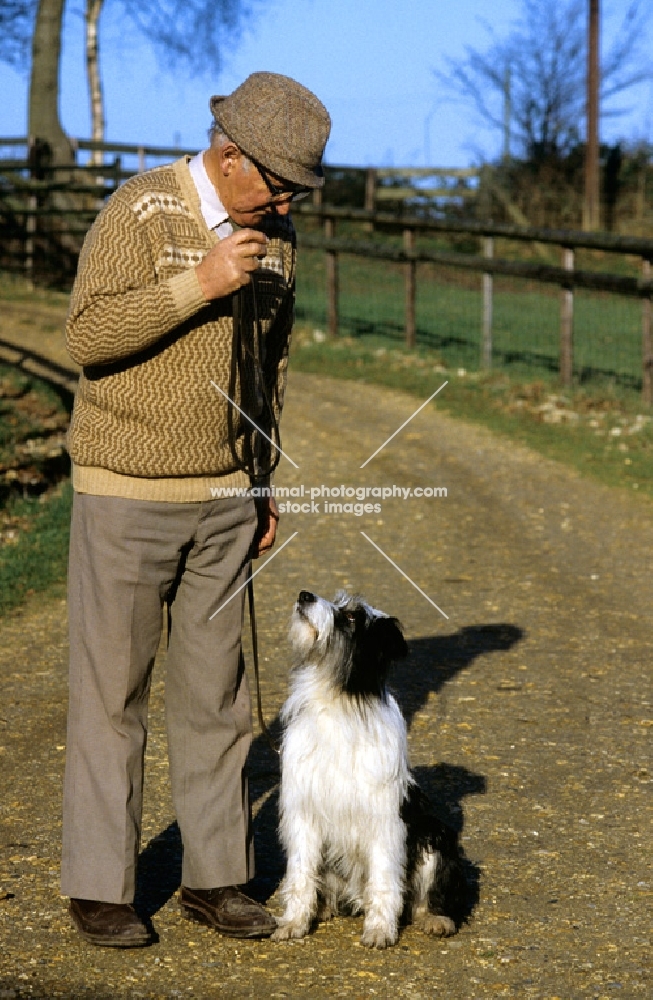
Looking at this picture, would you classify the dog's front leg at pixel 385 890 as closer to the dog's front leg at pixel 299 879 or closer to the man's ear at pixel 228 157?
the dog's front leg at pixel 299 879

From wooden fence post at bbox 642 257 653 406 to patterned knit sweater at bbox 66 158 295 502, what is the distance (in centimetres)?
861

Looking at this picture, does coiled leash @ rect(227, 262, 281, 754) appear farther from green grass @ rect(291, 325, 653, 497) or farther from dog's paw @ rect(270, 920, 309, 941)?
green grass @ rect(291, 325, 653, 497)

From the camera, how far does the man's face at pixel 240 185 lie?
3.50 metres

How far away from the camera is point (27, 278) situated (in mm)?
19969

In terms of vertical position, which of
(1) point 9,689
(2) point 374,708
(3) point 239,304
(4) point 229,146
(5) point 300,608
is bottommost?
(1) point 9,689

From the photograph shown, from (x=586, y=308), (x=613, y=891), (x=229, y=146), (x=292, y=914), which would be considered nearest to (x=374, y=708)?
(x=292, y=914)

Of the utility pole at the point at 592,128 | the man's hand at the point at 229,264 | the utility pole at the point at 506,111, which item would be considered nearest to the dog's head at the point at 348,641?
the man's hand at the point at 229,264

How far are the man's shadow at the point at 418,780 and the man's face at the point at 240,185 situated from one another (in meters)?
2.06

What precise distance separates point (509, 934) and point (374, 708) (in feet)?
2.58

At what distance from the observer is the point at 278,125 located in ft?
11.2

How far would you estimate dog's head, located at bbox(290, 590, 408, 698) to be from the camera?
3793mm

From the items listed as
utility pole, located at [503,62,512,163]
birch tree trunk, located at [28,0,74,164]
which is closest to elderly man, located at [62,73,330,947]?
birch tree trunk, located at [28,0,74,164]

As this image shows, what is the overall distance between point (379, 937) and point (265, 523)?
1.23m

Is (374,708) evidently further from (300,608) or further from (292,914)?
(292,914)
